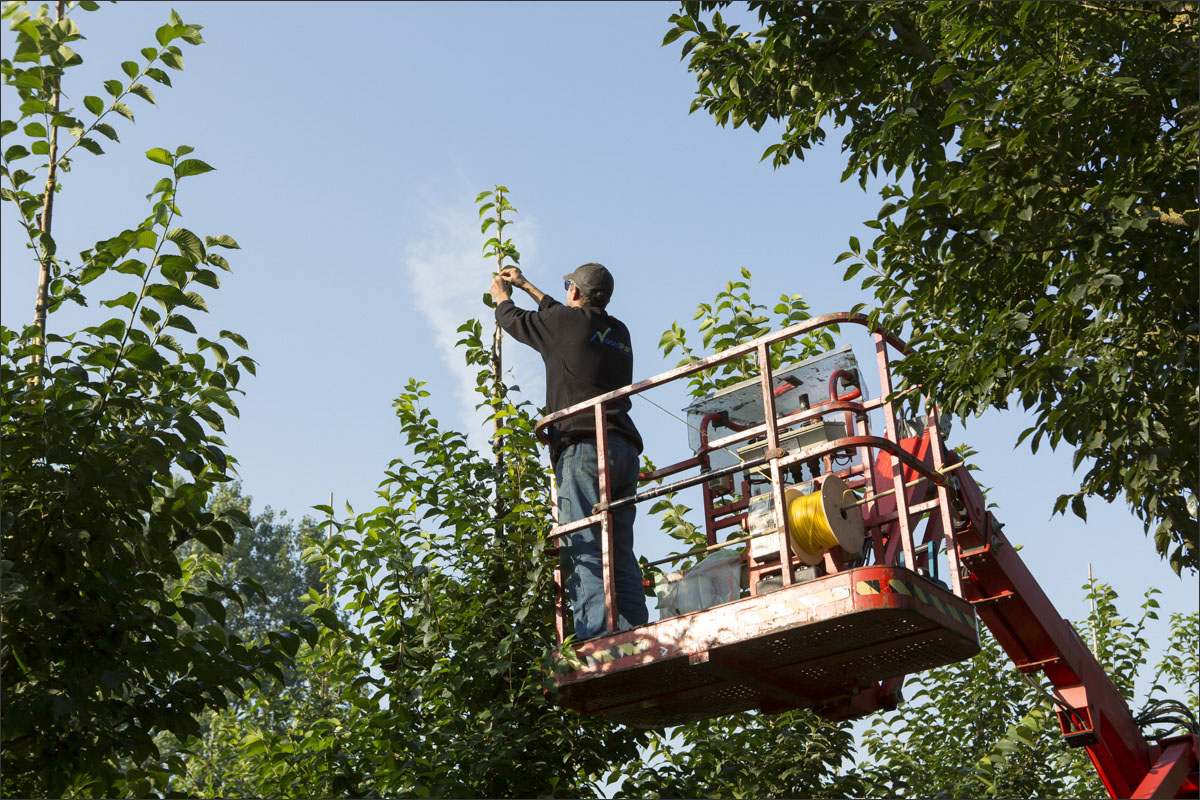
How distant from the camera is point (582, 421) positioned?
27.7 feet

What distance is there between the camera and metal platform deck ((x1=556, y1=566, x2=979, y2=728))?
6.87 meters

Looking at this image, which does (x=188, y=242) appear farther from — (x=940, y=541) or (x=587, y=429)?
(x=940, y=541)

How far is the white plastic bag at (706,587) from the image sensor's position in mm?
7906

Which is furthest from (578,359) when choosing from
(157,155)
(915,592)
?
(157,155)

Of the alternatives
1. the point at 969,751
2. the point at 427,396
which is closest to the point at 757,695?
the point at 427,396

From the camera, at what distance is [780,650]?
7.32 metres

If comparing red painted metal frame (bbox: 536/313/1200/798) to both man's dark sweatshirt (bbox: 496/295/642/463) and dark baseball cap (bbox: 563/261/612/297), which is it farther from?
dark baseball cap (bbox: 563/261/612/297)

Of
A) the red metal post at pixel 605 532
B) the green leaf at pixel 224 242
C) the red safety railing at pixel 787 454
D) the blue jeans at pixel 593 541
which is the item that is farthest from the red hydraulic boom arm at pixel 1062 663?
the green leaf at pixel 224 242

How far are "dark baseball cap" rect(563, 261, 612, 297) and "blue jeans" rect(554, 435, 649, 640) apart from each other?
116cm

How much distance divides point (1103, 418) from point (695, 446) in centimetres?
286

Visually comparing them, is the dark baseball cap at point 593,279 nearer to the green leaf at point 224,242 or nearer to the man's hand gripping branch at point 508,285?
the man's hand gripping branch at point 508,285

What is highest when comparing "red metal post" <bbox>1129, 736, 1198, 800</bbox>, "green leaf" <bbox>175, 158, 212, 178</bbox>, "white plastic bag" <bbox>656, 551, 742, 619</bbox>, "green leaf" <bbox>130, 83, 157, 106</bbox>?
"green leaf" <bbox>130, 83, 157, 106</bbox>

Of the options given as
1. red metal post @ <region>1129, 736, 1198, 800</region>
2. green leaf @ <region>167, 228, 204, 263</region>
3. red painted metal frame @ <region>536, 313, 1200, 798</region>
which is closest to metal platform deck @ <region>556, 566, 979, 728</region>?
red painted metal frame @ <region>536, 313, 1200, 798</region>

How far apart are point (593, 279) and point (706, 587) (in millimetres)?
2319
